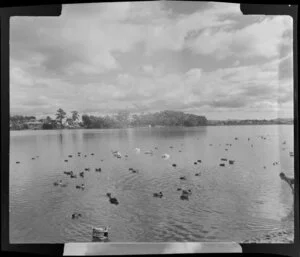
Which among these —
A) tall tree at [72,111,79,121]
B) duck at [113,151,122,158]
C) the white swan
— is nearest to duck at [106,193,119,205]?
duck at [113,151,122,158]

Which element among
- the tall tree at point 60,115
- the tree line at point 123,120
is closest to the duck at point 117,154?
the tree line at point 123,120

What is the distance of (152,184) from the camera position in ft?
6.59

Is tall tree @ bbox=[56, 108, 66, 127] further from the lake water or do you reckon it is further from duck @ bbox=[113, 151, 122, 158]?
duck @ bbox=[113, 151, 122, 158]

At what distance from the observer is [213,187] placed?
200cm

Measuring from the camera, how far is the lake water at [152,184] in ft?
6.43

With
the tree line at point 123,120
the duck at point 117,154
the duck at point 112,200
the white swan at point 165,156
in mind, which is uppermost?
the tree line at point 123,120

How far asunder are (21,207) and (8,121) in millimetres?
557

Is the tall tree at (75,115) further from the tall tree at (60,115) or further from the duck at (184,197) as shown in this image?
the duck at (184,197)

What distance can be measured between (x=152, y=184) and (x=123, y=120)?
46 cm

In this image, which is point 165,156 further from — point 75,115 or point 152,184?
point 75,115

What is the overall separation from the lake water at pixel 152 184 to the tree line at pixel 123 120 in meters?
0.05

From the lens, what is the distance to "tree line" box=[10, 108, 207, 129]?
6.48ft

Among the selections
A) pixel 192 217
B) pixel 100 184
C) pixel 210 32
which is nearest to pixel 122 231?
pixel 100 184

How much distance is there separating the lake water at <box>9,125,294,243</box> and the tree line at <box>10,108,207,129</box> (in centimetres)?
5
